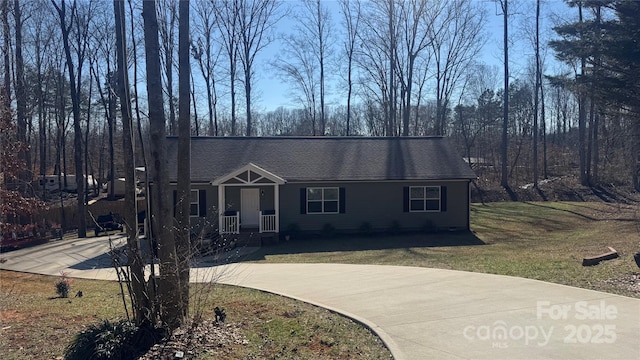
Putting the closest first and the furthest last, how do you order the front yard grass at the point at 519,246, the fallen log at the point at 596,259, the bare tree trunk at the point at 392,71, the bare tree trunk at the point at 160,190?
the bare tree trunk at the point at 160,190 → the front yard grass at the point at 519,246 → the fallen log at the point at 596,259 → the bare tree trunk at the point at 392,71

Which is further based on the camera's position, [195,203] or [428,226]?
[428,226]

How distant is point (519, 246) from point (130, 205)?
15.3 meters

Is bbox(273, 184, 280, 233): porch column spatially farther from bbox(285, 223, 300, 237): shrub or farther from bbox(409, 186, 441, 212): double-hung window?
bbox(409, 186, 441, 212): double-hung window

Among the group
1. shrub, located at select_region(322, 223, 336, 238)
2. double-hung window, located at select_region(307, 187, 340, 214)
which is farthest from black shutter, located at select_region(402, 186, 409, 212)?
shrub, located at select_region(322, 223, 336, 238)

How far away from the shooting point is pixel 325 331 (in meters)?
6.43

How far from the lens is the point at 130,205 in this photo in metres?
6.34

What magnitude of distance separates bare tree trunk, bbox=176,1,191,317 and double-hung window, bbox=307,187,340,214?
47.2ft

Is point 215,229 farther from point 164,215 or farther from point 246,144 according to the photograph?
point 164,215

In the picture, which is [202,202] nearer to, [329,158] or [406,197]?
[329,158]

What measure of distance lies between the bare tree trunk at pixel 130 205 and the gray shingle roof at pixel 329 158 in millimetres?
13613

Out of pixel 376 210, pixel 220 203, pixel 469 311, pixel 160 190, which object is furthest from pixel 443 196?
pixel 160 190

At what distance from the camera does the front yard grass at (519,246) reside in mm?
10297

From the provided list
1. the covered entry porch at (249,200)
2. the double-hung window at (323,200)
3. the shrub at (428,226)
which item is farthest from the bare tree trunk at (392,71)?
the covered entry porch at (249,200)

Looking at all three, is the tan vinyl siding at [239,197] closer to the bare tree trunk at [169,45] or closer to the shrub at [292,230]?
the shrub at [292,230]
